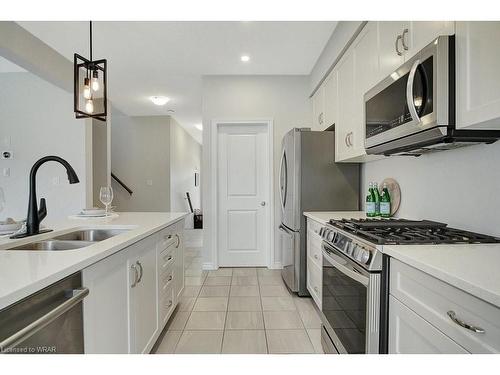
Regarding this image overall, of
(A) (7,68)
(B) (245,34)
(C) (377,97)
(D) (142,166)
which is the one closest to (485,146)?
(C) (377,97)

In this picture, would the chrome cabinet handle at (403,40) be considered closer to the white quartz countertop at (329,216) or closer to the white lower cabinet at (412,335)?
the white quartz countertop at (329,216)

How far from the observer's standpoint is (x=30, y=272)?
2.66 ft

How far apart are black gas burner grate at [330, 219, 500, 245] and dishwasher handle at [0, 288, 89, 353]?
3.87ft

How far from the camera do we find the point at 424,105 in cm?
129

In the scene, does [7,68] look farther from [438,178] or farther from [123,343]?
[438,178]

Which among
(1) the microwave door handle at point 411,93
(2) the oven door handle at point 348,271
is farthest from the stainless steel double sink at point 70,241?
(1) the microwave door handle at point 411,93

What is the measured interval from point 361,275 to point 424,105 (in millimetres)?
841

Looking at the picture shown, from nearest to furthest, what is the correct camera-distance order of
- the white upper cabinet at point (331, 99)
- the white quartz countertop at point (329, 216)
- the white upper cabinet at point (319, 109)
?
the white quartz countertop at point (329, 216) → the white upper cabinet at point (331, 99) → the white upper cabinet at point (319, 109)

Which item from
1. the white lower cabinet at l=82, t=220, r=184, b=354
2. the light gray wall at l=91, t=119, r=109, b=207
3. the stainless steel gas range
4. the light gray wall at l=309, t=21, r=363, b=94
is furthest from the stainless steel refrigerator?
the light gray wall at l=91, t=119, r=109, b=207

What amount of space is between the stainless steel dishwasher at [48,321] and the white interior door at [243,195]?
285cm

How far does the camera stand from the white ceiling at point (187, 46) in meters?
2.55

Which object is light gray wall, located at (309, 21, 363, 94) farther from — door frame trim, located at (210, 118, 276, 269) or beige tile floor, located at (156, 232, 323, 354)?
beige tile floor, located at (156, 232, 323, 354)

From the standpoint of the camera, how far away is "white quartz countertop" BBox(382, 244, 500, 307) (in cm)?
69

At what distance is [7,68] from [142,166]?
2802 mm
